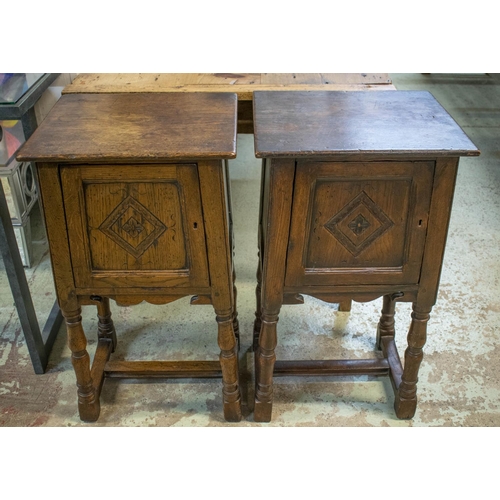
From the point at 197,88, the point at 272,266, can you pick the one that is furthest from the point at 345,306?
the point at 197,88

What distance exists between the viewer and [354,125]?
1568 millimetres

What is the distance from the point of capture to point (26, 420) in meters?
1.99

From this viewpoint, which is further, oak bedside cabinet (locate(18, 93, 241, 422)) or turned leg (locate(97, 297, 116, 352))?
turned leg (locate(97, 297, 116, 352))

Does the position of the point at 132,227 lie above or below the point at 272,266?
above

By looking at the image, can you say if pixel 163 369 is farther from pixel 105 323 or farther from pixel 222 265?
pixel 222 265

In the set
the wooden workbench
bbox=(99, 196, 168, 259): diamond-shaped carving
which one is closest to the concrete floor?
bbox=(99, 196, 168, 259): diamond-shaped carving

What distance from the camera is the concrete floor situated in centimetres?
200

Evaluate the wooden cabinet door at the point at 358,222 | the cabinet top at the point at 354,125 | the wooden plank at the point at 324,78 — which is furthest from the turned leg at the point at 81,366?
the wooden plank at the point at 324,78

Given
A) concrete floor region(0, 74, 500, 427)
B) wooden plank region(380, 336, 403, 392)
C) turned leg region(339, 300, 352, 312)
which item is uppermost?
wooden plank region(380, 336, 403, 392)

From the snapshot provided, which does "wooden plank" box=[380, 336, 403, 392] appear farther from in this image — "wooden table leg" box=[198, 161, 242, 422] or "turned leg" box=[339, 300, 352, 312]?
"wooden table leg" box=[198, 161, 242, 422]

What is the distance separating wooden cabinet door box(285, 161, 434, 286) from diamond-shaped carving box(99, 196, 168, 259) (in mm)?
A: 360

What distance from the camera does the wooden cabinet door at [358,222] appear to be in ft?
4.88

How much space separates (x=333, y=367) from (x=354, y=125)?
878 millimetres

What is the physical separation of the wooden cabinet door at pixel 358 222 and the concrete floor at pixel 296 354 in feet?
1.92
